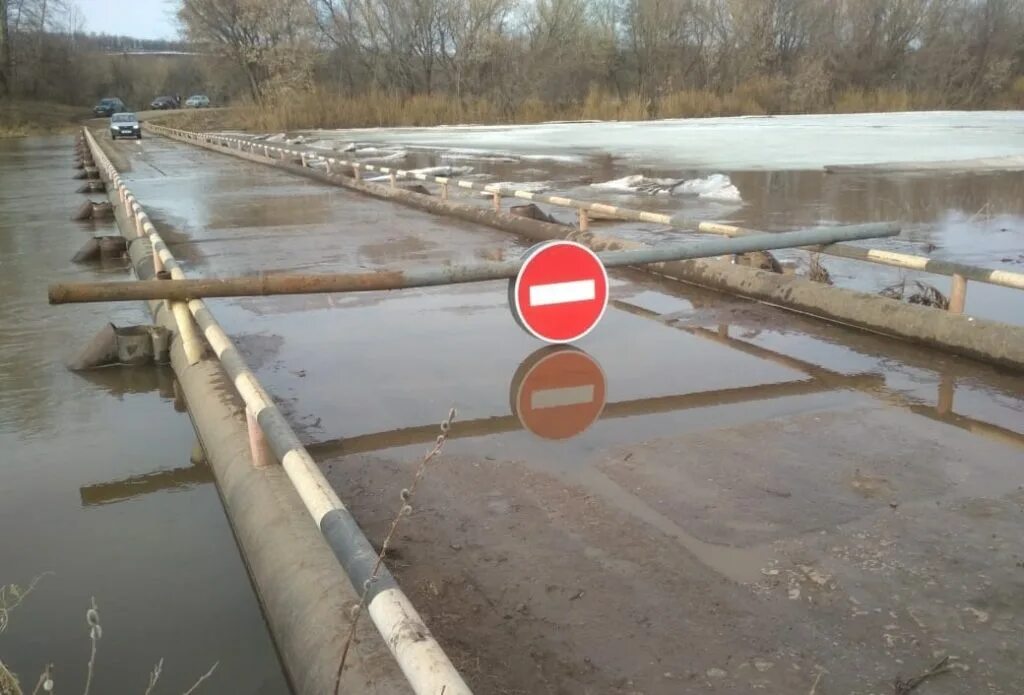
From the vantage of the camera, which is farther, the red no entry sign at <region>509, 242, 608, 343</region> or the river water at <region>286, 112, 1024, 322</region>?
the river water at <region>286, 112, 1024, 322</region>

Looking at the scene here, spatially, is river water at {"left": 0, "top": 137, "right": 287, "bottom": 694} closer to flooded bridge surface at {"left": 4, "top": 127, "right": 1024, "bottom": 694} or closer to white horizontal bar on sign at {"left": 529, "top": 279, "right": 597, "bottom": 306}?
flooded bridge surface at {"left": 4, "top": 127, "right": 1024, "bottom": 694}

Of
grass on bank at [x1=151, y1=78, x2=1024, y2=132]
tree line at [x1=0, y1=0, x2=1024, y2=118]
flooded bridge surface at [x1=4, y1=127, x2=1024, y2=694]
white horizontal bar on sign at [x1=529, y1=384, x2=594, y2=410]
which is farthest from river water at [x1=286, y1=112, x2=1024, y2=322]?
tree line at [x1=0, y1=0, x2=1024, y2=118]

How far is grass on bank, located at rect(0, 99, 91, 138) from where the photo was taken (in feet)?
213

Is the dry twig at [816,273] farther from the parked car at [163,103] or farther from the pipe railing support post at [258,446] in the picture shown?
the parked car at [163,103]

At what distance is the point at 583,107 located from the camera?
57125 millimetres

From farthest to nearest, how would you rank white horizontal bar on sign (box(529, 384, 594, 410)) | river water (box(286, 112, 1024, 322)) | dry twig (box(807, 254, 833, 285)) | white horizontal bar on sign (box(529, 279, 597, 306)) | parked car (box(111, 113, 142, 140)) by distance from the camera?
parked car (box(111, 113, 142, 140)) → river water (box(286, 112, 1024, 322)) → dry twig (box(807, 254, 833, 285)) → white horizontal bar on sign (box(529, 279, 597, 306)) → white horizontal bar on sign (box(529, 384, 594, 410))

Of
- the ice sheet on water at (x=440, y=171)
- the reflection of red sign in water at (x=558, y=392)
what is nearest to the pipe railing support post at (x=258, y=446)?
the reflection of red sign in water at (x=558, y=392)

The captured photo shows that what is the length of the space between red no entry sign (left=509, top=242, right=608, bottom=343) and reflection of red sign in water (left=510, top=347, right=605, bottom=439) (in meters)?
0.19

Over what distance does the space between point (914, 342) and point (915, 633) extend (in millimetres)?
4326

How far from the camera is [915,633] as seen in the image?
3.34 metres

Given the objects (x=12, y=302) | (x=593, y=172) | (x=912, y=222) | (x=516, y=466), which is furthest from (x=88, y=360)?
(x=593, y=172)

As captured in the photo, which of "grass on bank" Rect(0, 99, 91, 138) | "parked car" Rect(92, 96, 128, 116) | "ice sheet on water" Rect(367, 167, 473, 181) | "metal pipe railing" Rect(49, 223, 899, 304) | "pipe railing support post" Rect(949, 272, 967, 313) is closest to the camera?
"metal pipe railing" Rect(49, 223, 899, 304)

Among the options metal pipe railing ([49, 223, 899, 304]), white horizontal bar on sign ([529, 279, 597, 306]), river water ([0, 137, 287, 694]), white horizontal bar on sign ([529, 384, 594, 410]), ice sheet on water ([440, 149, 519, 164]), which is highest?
ice sheet on water ([440, 149, 519, 164])

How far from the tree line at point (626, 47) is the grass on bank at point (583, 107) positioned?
0.39m
